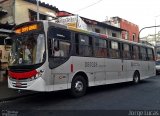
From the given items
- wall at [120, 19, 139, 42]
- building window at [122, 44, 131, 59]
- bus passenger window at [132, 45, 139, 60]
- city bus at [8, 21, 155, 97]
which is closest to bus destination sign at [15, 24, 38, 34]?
city bus at [8, 21, 155, 97]

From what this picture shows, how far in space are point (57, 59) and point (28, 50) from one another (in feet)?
3.89

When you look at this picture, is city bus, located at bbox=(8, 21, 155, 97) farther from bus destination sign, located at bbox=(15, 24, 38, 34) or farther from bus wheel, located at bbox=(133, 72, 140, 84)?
bus wheel, located at bbox=(133, 72, 140, 84)

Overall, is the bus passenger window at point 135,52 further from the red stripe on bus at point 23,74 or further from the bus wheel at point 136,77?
the red stripe on bus at point 23,74

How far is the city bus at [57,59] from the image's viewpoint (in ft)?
32.6

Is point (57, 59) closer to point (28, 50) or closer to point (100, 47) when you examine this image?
point (28, 50)

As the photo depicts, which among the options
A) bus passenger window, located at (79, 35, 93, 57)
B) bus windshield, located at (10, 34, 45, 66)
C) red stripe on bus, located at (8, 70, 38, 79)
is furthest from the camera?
bus passenger window, located at (79, 35, 93, 57)

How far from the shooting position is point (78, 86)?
11.5 m

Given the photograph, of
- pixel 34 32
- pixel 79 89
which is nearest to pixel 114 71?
pixel 79 89

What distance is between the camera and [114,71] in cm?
1431

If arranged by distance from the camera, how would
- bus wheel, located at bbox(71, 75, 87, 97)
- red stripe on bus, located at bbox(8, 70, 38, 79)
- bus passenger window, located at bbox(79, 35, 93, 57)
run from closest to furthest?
1. red stripe on bus, located at bbox(8, 70, 38, 79)
2. bus wheel, located at bbox(71, 75, 87, 97)
3. bus passenger window, located at bbox(79, 35, 93, 57)

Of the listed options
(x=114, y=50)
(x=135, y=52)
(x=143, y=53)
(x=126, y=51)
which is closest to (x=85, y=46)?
(x=114, y=50)

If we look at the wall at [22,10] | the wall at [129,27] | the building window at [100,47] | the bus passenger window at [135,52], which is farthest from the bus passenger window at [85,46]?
the wall at [129,27]

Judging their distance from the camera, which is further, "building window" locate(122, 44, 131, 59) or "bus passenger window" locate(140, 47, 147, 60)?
"bus passenger window" locate(140, 47, 147, 60)

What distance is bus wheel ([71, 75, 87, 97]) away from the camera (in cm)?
1120
